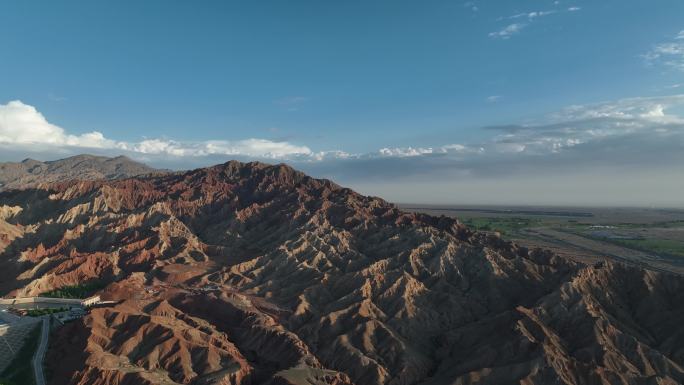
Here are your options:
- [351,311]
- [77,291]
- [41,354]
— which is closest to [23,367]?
[41,354]

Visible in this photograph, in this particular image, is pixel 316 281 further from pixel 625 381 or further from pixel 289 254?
pixel 625 381

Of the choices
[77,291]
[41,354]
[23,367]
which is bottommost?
[23,367]

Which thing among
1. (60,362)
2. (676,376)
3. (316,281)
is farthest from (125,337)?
(676,376)

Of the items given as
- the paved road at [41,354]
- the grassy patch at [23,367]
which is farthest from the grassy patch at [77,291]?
the grassy patch at [23,367]

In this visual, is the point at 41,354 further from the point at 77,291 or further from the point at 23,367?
the point at 77,291

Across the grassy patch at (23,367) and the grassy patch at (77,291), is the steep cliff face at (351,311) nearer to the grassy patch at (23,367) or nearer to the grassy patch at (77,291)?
the grassy patch at (77,291)

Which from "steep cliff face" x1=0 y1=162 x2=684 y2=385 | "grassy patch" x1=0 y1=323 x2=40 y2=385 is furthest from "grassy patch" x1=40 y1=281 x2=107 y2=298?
"grassy patch" x1=0 y1=323 x2=40 y2=385
